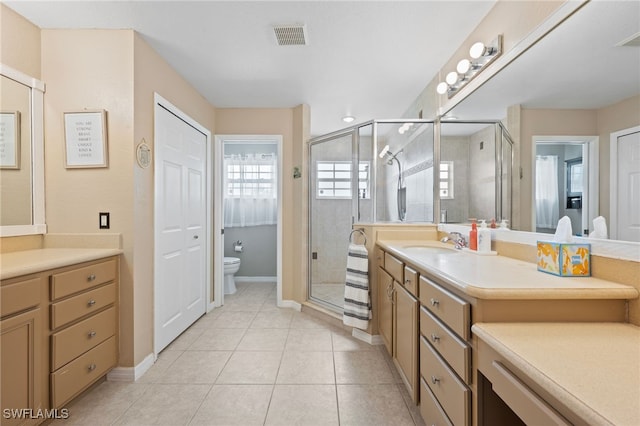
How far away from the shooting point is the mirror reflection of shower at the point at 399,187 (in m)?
2.80

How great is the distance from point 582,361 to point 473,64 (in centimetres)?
186

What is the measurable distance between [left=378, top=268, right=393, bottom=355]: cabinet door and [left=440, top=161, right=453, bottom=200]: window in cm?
88

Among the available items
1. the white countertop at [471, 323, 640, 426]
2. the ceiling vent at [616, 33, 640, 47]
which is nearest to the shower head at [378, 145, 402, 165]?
the ceiling vent at [616, 33, 640, 47]

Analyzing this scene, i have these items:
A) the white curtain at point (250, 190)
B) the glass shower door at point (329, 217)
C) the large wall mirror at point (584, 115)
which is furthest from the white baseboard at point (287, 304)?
the large wall mirror at point (584, 115)

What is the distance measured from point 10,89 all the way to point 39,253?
1059mm

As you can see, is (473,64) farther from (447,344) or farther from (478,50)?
(447,344)

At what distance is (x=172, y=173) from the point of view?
2.54 meters

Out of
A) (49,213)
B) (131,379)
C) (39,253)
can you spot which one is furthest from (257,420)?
(49,213)

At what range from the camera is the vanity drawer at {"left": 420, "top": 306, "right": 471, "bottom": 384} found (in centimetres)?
103

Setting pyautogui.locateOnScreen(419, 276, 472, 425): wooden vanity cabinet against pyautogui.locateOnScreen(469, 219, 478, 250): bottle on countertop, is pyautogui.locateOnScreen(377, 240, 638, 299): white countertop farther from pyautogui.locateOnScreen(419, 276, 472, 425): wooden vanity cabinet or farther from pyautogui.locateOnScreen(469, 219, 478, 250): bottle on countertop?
pyautogui.locateOnScreen(469, 219, 478, 250): bottle on countertop

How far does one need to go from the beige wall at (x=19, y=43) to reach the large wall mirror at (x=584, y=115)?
3.02 meters

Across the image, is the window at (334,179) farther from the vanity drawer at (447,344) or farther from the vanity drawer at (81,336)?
the vanity drawer at (81,336)

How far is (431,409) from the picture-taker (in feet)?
4.39

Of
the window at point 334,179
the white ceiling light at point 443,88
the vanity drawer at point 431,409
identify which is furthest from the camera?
the window at point 334,179
